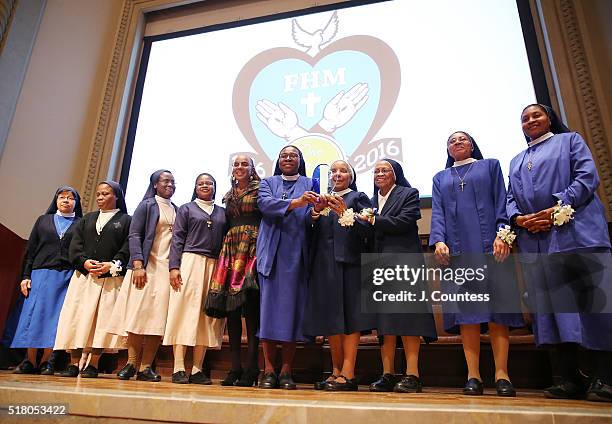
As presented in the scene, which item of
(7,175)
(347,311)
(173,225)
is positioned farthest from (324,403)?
(7,175)

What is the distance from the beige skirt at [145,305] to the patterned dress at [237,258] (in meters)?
0.43

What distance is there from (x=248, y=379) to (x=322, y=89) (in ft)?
10.4

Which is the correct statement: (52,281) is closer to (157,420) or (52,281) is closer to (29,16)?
(157,420)

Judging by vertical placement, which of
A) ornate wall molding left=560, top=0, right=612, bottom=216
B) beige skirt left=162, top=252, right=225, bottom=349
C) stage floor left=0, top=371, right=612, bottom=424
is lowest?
stage floor left=0, top=371, right=612, bottom=424

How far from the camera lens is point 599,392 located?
2.03 meters

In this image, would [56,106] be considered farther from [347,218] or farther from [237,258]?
[347,218]

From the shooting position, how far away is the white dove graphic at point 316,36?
16.9ft

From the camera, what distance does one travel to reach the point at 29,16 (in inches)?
206

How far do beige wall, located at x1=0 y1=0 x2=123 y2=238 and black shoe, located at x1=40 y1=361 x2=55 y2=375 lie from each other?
6.40 feet

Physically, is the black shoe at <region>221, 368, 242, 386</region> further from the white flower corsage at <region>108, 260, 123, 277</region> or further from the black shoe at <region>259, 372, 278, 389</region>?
the white flower corsage at <region>108, 260, 123, 277</region>

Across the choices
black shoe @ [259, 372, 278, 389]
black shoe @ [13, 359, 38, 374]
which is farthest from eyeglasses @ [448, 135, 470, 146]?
black shoe @ [13, 359, 38, 374]

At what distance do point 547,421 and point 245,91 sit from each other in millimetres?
4513

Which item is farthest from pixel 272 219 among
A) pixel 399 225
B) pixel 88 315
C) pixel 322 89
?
pixel 322 89

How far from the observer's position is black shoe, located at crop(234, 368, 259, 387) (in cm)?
275
